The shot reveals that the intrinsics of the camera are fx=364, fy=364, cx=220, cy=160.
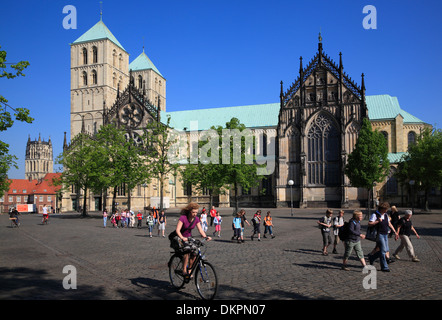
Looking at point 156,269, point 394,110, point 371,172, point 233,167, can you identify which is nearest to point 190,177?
point 233,167

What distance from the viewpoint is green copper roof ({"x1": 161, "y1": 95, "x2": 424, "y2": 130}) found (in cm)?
5816

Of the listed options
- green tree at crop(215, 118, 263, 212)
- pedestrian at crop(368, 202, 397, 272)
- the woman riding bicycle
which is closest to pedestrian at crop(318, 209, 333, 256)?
pedestrian at crop(368, 202, 397, 272)

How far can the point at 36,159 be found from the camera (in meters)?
174

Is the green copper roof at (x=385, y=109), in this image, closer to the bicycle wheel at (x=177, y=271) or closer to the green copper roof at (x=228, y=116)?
the green copper roof at (x=228, y=116)

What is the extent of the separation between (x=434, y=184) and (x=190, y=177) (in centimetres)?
2707

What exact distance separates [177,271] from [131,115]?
56601 millimetres

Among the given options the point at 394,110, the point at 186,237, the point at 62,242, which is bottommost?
the point at 62,242

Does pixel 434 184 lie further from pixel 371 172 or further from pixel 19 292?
pixel 19 292

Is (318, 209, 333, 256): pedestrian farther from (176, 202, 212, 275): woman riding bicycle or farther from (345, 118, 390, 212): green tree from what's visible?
(345, 118, 390, 212): green tree

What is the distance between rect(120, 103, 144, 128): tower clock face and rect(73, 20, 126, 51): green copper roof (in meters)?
17.7

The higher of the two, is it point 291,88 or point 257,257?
point 291,88

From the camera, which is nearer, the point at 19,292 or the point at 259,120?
the point at 19,292

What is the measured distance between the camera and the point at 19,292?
324 inches

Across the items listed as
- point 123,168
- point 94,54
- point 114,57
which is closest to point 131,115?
point 114,57
